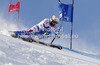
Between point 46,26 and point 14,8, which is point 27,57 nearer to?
point 46,26

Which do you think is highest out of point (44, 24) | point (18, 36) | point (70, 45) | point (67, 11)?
point (67, 11)

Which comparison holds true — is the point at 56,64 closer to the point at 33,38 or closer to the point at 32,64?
the point at 32,64

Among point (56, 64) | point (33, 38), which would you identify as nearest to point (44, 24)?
point (33, 38)

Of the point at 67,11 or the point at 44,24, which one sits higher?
Result: the point at 67,11

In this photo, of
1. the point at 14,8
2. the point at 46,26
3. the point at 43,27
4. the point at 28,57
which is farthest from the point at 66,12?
the point at 28,57

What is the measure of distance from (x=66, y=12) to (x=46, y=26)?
258 centimetres

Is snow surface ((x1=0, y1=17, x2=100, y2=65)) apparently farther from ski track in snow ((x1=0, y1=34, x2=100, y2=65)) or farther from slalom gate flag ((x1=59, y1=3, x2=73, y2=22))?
slalom gate flag ((x1=59, y1=3, x2=73, y2=22))

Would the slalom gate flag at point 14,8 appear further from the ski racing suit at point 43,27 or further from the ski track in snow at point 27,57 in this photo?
the ski track in snow at point 27,57

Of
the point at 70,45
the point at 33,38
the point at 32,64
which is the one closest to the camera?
the point at 32,64

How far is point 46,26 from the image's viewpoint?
31.0ft

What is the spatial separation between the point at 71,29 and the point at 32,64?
8.89m

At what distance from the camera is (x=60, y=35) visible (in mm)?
9570

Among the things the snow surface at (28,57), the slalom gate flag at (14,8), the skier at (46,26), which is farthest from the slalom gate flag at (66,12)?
the snow surface at (28,57)

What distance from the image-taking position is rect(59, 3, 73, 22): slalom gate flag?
11.1 m
